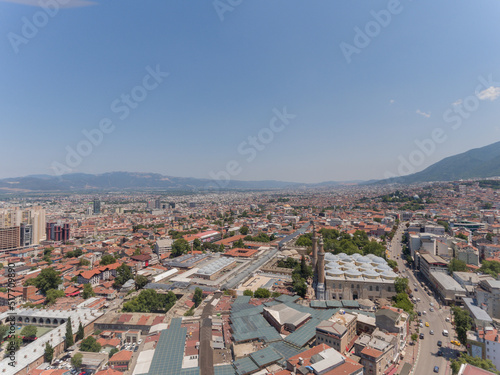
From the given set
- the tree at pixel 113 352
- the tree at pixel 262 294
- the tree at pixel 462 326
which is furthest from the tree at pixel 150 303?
the tree at pixel 462 326

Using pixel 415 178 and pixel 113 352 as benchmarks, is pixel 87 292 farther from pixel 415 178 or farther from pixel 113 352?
pixel 415 178

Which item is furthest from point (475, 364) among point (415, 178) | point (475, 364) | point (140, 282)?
point (415, 178)

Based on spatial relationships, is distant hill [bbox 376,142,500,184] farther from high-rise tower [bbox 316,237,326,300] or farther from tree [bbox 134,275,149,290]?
tree [bbox 134,275,149,290]

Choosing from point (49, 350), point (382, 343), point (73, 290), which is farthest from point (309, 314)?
point (73, 290)

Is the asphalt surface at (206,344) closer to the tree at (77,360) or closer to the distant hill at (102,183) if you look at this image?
the tree at (77,360)

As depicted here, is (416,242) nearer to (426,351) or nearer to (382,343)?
(426,351)

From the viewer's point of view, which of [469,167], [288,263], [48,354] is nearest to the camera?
[48,354]
